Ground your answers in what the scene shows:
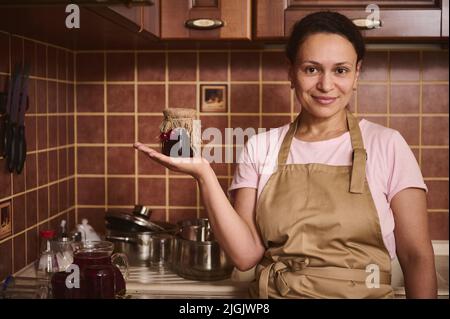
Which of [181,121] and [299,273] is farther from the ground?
[181,121]

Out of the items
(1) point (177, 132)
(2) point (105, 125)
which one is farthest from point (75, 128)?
(1) point (177, 132)

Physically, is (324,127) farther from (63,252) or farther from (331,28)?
(63,252)

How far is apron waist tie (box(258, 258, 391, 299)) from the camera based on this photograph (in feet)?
3.42

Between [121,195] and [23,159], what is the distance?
402 millimetres

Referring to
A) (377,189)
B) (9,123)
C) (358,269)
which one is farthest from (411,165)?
(9,123)

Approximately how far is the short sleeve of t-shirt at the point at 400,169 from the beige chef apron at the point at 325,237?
0.04m

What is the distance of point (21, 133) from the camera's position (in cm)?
121

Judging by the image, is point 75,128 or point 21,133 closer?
point 21,133

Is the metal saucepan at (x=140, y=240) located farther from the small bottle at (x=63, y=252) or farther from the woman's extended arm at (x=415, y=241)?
the woman's extended arm at (x=415, y=241)

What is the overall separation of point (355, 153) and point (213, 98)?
57cm

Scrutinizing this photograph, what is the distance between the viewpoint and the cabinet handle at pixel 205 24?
125 centimetres

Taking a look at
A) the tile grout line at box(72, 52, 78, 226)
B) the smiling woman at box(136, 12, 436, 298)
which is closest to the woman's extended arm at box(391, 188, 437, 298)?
the smiling woman at box(136, 12, 436, 298)

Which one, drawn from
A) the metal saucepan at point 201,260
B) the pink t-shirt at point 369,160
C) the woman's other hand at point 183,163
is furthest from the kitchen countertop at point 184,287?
the woman's other hand at point 183,163
